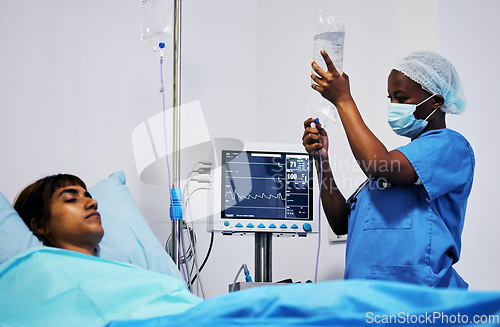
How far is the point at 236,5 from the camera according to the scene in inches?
102

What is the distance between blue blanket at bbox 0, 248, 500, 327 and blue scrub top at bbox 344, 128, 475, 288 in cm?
59

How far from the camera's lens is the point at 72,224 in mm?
1467

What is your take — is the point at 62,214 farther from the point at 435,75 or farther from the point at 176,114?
the point at 435,75

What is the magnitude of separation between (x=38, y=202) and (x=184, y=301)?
621mm

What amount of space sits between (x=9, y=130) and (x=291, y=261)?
1.24 meters

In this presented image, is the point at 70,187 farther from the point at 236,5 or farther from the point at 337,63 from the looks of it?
the point at 236,5

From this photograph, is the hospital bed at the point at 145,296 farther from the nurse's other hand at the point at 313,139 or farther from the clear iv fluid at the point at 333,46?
the clear iv fluid at the point at 333,46

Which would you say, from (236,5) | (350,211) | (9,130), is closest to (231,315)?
(350,211)

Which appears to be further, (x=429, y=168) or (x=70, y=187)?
(x=70, y=187)

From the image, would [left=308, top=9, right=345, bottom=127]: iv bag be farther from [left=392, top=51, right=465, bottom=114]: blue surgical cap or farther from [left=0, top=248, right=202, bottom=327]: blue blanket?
[left=0, top=248, right=202, bottom=327]: blue blanket

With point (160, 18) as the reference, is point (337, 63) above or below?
below

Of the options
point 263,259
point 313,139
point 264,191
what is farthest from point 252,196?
point 313,139

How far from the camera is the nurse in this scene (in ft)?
4.66

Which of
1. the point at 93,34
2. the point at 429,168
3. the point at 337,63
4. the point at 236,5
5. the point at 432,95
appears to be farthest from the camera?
the point at 236,5
